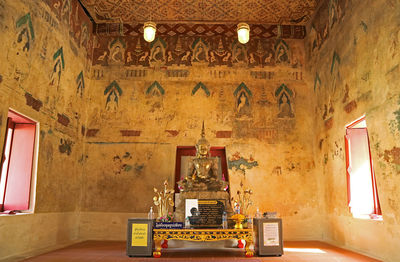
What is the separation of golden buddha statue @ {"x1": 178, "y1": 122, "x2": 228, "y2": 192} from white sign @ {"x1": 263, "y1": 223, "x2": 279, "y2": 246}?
1367mm

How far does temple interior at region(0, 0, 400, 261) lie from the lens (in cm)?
632

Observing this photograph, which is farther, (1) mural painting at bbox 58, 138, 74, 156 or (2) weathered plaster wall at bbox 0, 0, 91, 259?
(1) mural painting at bbox 58, 138, 74, 156

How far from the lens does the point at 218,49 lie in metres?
9.71

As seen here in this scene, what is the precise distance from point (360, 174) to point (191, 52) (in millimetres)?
5640

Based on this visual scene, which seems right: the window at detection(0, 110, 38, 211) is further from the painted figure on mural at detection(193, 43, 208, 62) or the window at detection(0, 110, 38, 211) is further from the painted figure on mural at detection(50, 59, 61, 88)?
the painted figure on mural at detection(193, 43, 208, 62)

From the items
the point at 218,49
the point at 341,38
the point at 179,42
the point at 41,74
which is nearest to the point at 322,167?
the point at 341,38

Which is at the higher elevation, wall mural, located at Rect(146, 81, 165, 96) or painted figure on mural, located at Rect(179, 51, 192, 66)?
painted figure on mural, located at Rect(179, 51, 192, 66)

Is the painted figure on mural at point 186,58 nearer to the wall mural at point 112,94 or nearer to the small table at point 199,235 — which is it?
the wall mural at point 112,94

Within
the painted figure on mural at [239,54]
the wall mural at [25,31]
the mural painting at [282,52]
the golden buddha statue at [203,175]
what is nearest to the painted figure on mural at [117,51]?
the painted figure on mural at [239,54]

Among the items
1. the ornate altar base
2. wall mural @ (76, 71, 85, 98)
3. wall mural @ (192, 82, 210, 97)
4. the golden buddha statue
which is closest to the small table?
the ornate altar base

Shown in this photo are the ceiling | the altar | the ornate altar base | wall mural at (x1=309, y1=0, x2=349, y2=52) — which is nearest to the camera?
the altar

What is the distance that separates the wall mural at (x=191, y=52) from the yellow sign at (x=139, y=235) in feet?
17.5

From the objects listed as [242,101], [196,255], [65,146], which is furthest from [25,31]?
[242,101]

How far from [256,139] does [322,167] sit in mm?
1861
